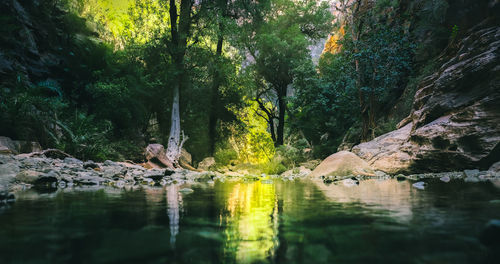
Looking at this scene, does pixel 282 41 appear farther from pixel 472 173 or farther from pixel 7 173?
pixel 7 173

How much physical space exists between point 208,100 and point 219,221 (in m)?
13.1

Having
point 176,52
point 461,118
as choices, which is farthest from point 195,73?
point 461,118

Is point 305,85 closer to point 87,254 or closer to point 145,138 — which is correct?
point 145,138

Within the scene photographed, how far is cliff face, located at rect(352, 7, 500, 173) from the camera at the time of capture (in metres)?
5.93

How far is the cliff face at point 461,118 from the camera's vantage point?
593cm

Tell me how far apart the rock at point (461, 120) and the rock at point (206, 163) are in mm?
8009

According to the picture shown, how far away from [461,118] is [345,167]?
2.81m

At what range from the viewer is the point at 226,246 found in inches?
41.8

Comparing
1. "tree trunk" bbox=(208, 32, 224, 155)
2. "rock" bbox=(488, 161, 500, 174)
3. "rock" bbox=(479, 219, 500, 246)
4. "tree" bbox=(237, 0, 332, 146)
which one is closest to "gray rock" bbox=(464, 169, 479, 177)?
"rock" bbox=(488, 161, 500, 174)

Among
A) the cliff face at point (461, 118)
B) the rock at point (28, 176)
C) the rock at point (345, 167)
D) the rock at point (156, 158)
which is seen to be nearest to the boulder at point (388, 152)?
the cliff face at point (461, 118)

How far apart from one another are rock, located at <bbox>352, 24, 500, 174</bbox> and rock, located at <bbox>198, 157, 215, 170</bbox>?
315 inches

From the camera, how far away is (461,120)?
634cm

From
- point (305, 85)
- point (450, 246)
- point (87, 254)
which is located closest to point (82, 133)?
point (87, 254)

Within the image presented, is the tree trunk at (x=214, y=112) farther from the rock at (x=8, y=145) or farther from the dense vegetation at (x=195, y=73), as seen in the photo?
the rock at (x=8, y=145)
